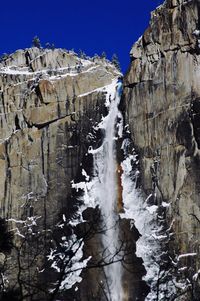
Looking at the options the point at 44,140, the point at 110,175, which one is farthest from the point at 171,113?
the point at 44,140

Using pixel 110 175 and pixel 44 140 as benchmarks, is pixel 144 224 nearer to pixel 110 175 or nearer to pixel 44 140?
pixel 110 175

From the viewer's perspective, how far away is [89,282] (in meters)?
42.0

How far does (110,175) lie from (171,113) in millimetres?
6066

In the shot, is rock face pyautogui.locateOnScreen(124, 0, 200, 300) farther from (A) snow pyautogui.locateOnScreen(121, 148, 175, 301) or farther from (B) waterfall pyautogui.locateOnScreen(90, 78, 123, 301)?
(B) waterfall pyautogui.locateOnScreen(90, 78, 123, 301)

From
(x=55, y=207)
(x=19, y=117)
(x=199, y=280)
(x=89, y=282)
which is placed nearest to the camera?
(x=199, y=280)

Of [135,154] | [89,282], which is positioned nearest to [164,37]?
[135,154]

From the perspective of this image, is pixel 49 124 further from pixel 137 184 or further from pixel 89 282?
pixel 89 282

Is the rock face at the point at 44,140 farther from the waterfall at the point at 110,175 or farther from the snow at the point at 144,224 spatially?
the snow at the point at 144,224

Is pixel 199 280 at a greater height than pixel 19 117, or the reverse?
pixel 19 117

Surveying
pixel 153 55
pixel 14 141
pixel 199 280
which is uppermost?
pixel 153 55

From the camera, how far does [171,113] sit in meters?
42.5

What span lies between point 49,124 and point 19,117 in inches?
107

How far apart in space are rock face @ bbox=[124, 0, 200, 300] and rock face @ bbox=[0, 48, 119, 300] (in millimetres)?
3845

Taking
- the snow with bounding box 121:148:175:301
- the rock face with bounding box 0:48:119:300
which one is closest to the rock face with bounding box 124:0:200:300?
the snow with bounding box 121:148:175:301
